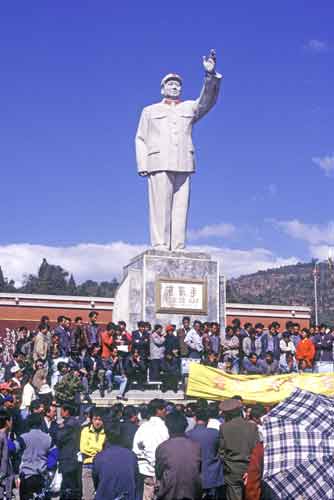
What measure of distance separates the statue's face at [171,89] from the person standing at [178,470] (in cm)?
1159

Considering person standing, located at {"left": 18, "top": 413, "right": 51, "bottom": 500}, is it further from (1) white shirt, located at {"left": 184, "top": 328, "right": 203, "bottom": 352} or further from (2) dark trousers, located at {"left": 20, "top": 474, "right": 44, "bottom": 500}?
(1) white shirt, located at {"left": 184, "top": 328, "right": 203, "bottom": 352}

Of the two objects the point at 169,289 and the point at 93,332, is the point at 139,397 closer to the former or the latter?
the point at 93,332

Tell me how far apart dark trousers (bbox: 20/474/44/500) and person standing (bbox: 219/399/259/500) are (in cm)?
186

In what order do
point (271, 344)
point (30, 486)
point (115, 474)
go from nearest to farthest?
1. point (115, 474)
2. point (30, 486)
3. point (271, 344)

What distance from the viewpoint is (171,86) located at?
16625 mm

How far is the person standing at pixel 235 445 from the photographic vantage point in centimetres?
682

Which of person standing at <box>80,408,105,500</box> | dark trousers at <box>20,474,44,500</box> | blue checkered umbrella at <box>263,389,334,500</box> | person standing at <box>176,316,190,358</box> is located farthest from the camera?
person standing at <box>176,316,190,358</box>

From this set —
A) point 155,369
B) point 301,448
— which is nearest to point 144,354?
point 155,369

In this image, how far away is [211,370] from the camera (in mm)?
12594

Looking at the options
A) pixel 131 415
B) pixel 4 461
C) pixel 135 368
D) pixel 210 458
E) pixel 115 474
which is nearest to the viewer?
pixel 115 474

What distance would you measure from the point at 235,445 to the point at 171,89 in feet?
36.5

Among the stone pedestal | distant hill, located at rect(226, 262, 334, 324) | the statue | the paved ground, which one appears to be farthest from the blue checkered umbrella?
distant hill, located at rect(226, 262, 334, 324)

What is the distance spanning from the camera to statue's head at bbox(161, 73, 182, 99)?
54.5ft

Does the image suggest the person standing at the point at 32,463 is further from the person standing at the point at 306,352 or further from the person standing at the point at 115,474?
the person standing at the point at 306,352
